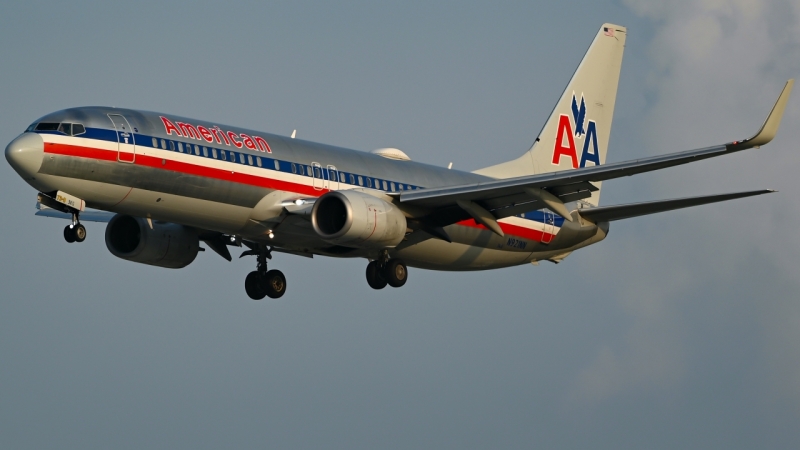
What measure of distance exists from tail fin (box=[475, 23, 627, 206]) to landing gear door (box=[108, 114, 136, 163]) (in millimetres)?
18902

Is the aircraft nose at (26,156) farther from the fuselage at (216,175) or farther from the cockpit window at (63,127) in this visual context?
the cockpit window at (63,127)

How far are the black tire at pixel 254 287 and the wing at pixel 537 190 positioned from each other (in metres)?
7.32

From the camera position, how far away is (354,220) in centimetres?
4138

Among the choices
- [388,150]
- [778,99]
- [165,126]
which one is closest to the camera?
[778,99]

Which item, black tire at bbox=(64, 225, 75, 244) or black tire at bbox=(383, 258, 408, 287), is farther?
black tire at bbox=(383, 258, 408, 287)

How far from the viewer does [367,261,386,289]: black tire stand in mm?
45500

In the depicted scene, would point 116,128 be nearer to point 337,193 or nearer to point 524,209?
point 337,193

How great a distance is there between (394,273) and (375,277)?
67cm

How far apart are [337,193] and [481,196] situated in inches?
189

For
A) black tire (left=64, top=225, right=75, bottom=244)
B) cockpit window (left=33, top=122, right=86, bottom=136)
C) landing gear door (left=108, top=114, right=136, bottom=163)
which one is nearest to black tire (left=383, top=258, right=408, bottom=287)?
landing gear door (left=108, top=114, right=136, bottom=163)

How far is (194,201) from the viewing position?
134 ft

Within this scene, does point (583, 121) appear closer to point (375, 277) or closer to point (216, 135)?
point (375, 277)

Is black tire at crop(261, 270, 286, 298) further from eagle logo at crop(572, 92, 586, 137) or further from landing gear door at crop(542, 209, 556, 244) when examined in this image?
eagle logo at crop(572, 92, 586, 137)

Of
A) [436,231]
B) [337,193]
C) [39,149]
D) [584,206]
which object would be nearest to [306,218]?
[337,193]
